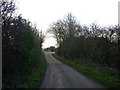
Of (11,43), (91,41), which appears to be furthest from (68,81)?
(91,41)

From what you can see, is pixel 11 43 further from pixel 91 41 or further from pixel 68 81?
pixel 91 41

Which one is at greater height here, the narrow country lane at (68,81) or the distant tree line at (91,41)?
the distant tree line at (91,41)

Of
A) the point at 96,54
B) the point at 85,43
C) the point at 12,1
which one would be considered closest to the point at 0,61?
the point at 12,1

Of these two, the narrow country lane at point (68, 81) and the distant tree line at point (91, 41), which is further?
the distant tree line at point (91, 41)

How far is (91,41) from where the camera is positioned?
42562 mm

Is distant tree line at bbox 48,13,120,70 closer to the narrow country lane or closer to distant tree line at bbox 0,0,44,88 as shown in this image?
the narrow country lane

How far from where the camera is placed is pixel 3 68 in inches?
674

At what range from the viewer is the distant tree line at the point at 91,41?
3042 cm

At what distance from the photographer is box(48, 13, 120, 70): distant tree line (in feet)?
99.8

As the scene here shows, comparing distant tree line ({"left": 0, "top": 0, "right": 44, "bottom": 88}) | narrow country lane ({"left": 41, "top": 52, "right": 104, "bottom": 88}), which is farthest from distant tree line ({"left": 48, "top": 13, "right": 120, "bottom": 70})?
distant tree line ({"left": 0, "top": 0, "right": 44, "bottom": 88})

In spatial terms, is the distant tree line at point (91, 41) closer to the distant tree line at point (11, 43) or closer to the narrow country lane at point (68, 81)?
the narrow country lane at point (68, 81)

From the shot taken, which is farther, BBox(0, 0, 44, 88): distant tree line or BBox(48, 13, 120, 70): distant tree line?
BBox(48, 13, 120, 70): distant tree line

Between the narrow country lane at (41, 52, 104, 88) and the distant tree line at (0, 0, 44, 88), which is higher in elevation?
the distant tree line at (0, 0, 44, 88)

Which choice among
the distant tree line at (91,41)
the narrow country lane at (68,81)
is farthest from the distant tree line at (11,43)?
the distant tree line at (91,41)
